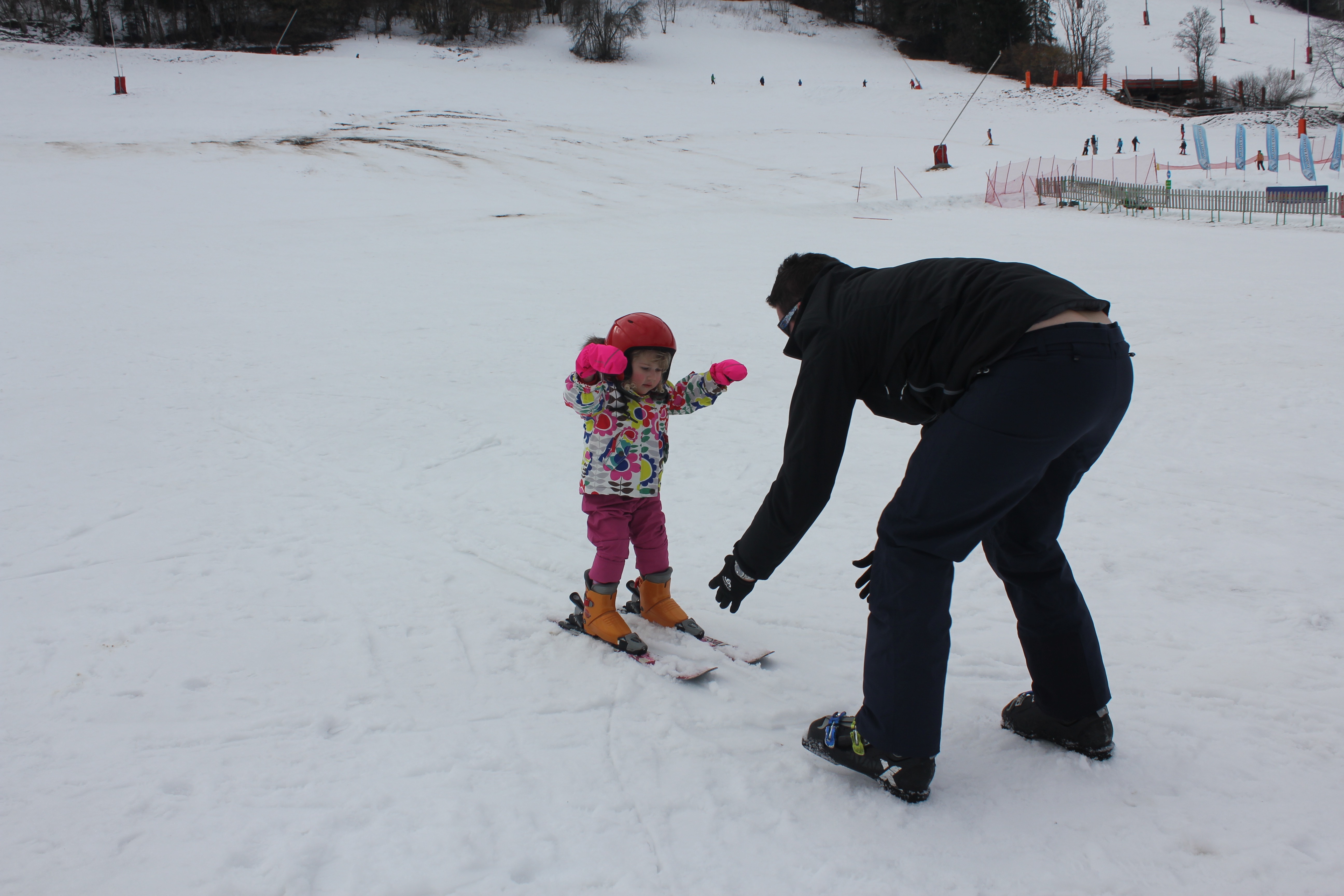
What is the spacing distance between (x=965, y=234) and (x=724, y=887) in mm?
16395

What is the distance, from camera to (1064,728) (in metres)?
2.57

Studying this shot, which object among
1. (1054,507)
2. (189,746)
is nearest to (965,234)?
(1054,507)

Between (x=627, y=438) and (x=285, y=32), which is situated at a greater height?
(x=285, y=32)

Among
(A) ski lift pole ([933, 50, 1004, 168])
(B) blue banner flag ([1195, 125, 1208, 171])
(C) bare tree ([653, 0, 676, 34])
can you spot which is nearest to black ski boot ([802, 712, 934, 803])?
(A) ski lift pole ([933, 50, 1004, 168])

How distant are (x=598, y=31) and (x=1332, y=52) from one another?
43.6 m

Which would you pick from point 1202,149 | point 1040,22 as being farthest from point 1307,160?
point 1040,22

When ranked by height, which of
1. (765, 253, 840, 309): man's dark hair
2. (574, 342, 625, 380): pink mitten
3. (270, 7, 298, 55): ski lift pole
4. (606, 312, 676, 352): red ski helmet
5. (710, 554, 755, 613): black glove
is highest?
(270, 7, 298, 55): ski lift pole

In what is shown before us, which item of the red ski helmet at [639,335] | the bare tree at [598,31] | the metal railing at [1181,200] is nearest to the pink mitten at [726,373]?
the red ski helmet at [639,335]

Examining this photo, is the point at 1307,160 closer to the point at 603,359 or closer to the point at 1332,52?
the point at 603,359

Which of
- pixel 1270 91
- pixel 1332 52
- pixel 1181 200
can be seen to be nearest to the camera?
pixel 1181 200

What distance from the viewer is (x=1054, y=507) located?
7.72 feet

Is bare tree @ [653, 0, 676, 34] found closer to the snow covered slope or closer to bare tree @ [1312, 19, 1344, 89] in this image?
the snow covered slope

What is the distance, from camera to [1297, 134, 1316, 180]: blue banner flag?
24250 millimetres

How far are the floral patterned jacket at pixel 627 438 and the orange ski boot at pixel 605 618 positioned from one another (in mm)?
437
